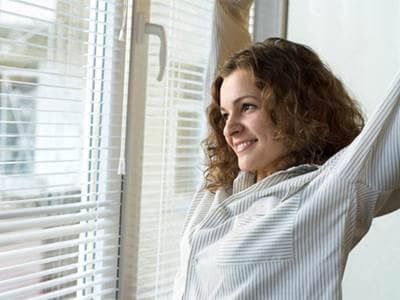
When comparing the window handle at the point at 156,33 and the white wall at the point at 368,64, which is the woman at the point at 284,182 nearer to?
the window handle at the point at 156,33

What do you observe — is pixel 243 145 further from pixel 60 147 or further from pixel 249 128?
pixel 60 147

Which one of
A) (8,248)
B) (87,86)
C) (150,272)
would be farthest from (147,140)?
(8,248)

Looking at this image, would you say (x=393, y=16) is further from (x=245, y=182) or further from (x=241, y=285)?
(x=241, y=285)

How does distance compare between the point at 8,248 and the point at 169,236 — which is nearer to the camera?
the point at 8,248

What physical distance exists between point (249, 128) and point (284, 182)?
0.15 m

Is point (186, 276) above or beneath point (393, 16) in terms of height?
beneath

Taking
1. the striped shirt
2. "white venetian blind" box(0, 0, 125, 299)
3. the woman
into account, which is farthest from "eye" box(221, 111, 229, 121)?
"white venetian blind" box(0, 0, 125, 299)

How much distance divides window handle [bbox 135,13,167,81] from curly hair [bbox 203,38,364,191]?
0.36 metres

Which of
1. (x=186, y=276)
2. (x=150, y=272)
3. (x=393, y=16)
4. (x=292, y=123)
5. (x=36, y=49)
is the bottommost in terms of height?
(x=150, y=272)

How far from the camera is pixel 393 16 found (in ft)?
6.10

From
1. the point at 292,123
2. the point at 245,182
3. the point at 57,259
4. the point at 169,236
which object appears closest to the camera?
the point at 292,123

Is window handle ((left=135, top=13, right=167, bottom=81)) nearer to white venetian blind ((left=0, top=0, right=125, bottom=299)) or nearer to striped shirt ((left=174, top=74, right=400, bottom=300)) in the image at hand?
white venetian blind ((left=0, top=0, right=125, bottom=299))

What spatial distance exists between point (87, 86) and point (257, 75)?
1.66 feet

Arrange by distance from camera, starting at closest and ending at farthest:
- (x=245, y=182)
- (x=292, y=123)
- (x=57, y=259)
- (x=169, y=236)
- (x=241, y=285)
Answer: (x=241, y=285) → (x=292, y=123) → (x=245, y=182) → (x=57, y=259) → (x=169, y=236)
